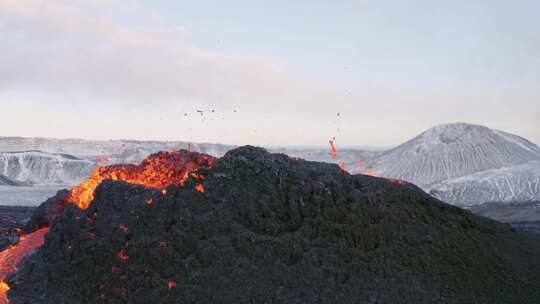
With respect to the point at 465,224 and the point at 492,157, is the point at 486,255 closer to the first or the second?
the point at 465,224

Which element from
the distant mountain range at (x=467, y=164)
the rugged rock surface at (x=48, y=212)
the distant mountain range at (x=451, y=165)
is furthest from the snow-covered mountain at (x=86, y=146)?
the rugged rock surface at (x=48, y=212)

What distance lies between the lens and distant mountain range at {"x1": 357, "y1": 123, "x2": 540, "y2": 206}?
74625 millimetres

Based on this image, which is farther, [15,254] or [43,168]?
[43,168]

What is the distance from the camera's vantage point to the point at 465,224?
16.4 m

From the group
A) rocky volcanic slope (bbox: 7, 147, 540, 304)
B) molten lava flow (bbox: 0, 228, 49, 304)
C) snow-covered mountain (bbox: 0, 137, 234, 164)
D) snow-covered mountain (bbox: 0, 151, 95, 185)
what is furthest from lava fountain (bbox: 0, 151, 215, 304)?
snow-covered mountain (bbox: 0, 137, 234, 164)

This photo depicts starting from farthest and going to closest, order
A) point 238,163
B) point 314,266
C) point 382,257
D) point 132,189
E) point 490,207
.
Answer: point 490,207 < point 238,163 < point 132,189 < point 382,257 < point 314,266

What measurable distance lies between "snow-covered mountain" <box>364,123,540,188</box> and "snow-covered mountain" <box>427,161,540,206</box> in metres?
8.09

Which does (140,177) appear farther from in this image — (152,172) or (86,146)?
(86,146)

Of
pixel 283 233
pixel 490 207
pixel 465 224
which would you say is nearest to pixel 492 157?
pixel 490 207

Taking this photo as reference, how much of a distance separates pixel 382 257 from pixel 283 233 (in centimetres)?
282

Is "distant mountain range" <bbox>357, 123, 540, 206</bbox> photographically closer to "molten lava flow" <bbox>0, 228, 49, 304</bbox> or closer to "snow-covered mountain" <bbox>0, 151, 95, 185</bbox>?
"molten lava flow" <bbox>0, 228, 49, 304</bbox>

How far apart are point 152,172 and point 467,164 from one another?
3406 inches

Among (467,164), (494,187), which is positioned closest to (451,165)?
(467,164)

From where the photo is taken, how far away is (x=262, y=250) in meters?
12.4
